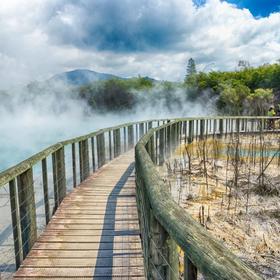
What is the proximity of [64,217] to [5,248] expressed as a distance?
1.91 m

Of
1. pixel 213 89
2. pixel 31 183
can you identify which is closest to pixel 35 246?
pixel 31 183

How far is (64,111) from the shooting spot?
48969 mm

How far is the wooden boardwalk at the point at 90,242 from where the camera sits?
2.42 metres

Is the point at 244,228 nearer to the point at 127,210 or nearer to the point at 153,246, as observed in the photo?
the point at 127,210

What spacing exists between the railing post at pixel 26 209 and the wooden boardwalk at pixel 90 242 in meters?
0.10

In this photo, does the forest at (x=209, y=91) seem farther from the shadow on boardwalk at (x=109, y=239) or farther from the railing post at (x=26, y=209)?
the railing post at (x=26, y=209)

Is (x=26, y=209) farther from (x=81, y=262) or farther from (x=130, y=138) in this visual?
(x=130, y=138)

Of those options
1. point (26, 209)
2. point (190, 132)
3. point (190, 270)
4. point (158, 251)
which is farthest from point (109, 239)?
point (190, 132)

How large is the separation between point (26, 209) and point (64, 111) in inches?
1880

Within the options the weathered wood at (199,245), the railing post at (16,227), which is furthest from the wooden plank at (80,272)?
the weathered wood at (199,245)

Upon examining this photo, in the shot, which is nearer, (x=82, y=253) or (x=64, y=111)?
(x=82, y=253)

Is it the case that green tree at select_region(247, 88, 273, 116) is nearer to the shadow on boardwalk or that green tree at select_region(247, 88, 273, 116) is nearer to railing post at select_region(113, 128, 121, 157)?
railing post at select_region(113, 128, 121, 157)

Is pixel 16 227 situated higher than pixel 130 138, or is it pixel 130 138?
pixel 16 227

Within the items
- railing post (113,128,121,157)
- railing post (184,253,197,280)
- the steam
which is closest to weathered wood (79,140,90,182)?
railing post (113,128,121,157)
